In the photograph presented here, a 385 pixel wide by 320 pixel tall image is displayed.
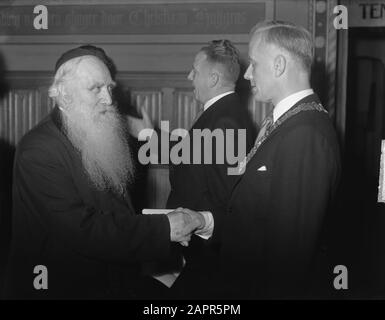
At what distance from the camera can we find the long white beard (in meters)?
2.07

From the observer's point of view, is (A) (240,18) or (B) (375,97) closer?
(A) (240,18)

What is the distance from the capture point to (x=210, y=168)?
8.61 feet

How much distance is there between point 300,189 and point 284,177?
62 mm

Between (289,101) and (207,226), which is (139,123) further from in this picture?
(289,101)

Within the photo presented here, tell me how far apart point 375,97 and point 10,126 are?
2.50 m

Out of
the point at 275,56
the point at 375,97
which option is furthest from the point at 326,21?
the point at 275,56

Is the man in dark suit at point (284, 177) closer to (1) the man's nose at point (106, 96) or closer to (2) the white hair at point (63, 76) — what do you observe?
(1) the man's nose at point (106, 96)

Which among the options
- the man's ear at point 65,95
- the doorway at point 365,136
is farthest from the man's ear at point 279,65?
the doorway at point 365,136

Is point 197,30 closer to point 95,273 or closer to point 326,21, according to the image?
point 326,21

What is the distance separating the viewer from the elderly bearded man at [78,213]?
6.24ft

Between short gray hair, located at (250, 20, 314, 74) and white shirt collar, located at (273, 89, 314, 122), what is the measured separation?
0.07m

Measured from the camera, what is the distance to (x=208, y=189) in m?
2.60
